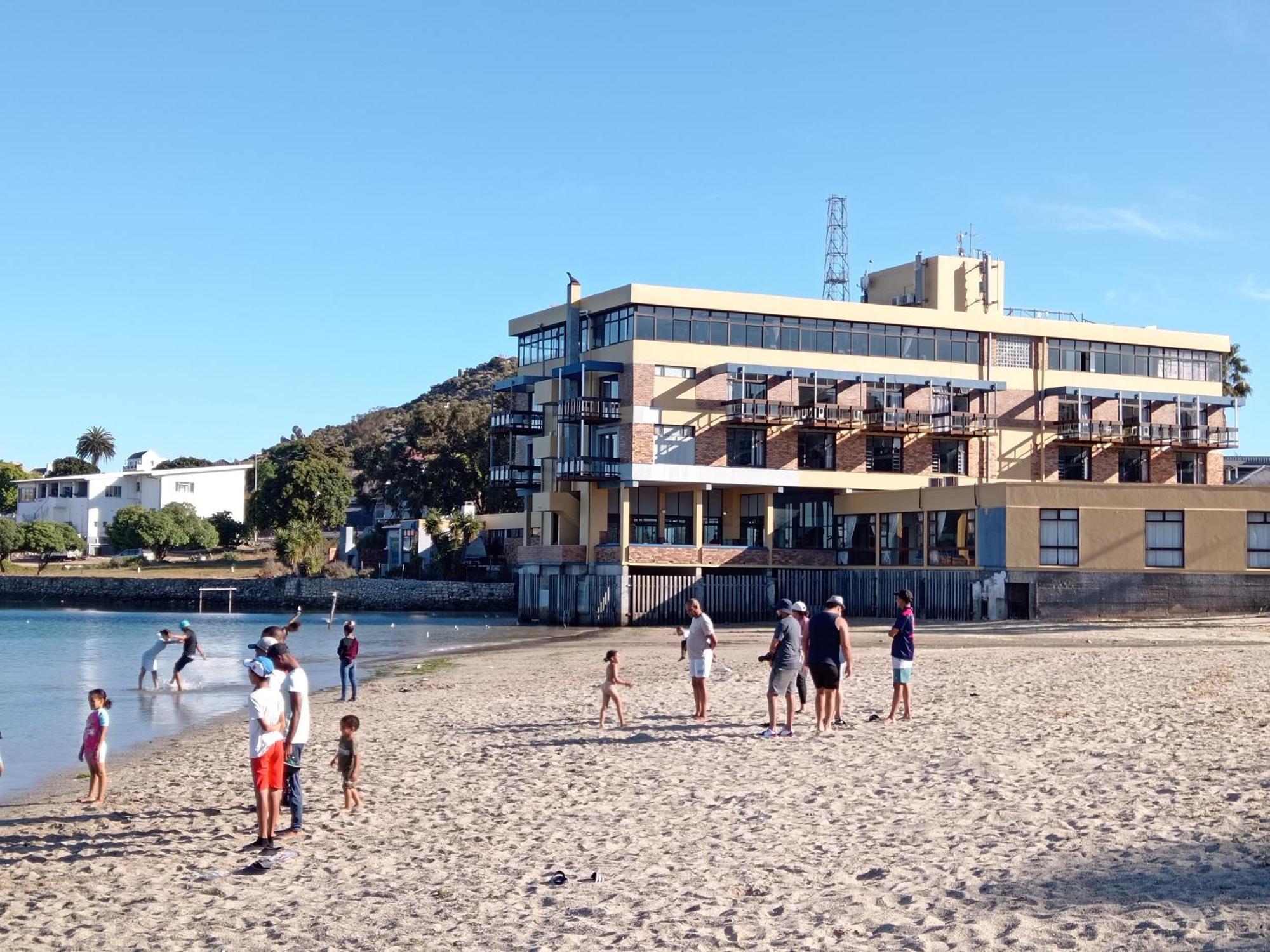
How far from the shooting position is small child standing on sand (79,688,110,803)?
15.9 m

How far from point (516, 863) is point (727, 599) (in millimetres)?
45065

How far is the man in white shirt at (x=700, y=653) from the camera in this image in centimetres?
2014

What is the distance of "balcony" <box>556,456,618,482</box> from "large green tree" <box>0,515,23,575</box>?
62.8m

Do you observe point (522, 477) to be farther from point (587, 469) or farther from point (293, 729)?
point (293, 729)

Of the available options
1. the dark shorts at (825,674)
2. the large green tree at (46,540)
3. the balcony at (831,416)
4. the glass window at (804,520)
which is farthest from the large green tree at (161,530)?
the dark shorts at (825,674)

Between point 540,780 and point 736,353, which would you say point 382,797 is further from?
point 736,353

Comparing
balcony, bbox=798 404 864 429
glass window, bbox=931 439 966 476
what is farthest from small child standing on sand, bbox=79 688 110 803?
glass window, bbox=931 439 966 476

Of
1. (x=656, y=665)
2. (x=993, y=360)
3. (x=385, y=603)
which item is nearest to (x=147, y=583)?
(x=385, y=603)

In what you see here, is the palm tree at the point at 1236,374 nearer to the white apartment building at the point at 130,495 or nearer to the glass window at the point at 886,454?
the glass window at the point at 886,454

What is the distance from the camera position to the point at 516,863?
12617mm

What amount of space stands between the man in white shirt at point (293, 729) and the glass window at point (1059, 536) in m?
39.0

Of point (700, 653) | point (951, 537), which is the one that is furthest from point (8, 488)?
point (700, 653)

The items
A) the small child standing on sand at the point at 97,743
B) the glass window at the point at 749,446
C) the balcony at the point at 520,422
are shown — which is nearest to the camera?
the small child standing on sand at the point at 97,743

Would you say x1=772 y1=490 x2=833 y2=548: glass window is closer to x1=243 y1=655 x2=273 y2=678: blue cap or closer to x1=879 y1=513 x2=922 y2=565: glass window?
x1=879 y1=513 x2=922 y2=565: glass window
